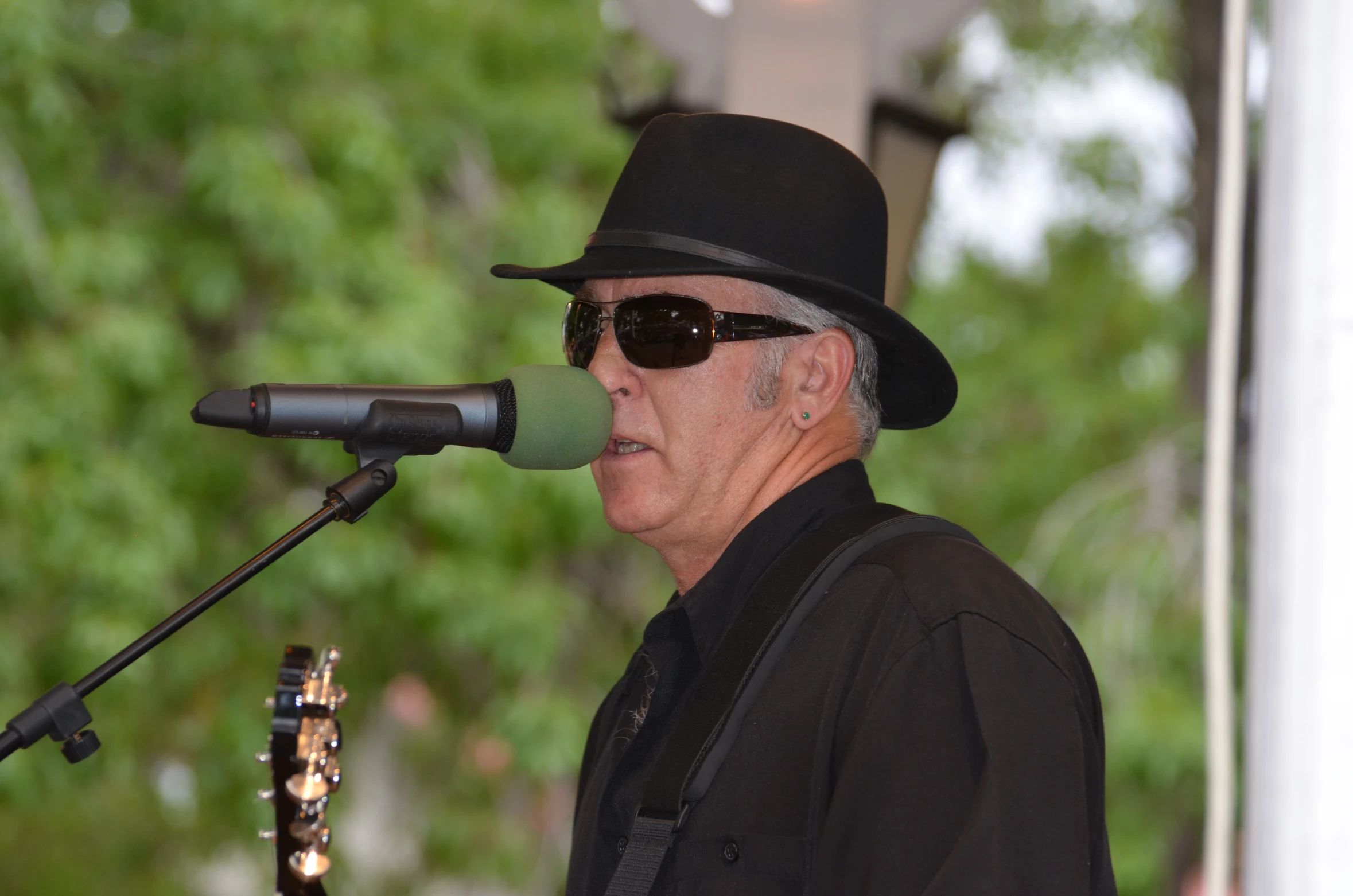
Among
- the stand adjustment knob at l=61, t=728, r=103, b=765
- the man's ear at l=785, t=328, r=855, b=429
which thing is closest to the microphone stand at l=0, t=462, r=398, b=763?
the stand adjustment knob at l=61, t=728, r=103, b=765

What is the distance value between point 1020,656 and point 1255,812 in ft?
0.86

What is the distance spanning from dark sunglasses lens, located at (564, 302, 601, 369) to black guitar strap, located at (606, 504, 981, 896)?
49 cm

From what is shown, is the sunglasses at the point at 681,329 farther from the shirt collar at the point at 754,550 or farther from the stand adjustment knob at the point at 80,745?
the stand adjustment knob at the point at 80,745

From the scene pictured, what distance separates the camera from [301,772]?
1.98 m

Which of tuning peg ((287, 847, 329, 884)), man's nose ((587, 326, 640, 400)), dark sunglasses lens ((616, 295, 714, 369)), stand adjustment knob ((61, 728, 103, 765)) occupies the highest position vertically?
dark sunglasses lens ((616, 295, 714, 369))

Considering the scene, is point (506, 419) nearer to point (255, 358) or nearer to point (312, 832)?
point (312, 832)

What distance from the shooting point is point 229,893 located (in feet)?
24.0

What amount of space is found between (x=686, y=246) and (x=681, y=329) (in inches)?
5.1

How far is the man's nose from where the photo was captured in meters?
1.99

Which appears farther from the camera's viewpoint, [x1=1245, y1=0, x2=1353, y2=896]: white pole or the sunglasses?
the sunglasses

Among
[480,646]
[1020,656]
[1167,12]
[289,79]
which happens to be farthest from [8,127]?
[1167,12]

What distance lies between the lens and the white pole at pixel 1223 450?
5.02ft

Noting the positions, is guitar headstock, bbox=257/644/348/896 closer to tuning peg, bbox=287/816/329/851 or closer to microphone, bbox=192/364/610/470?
tuning peg, bbox=287/816/329/851

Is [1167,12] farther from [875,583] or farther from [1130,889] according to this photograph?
[875,583]
